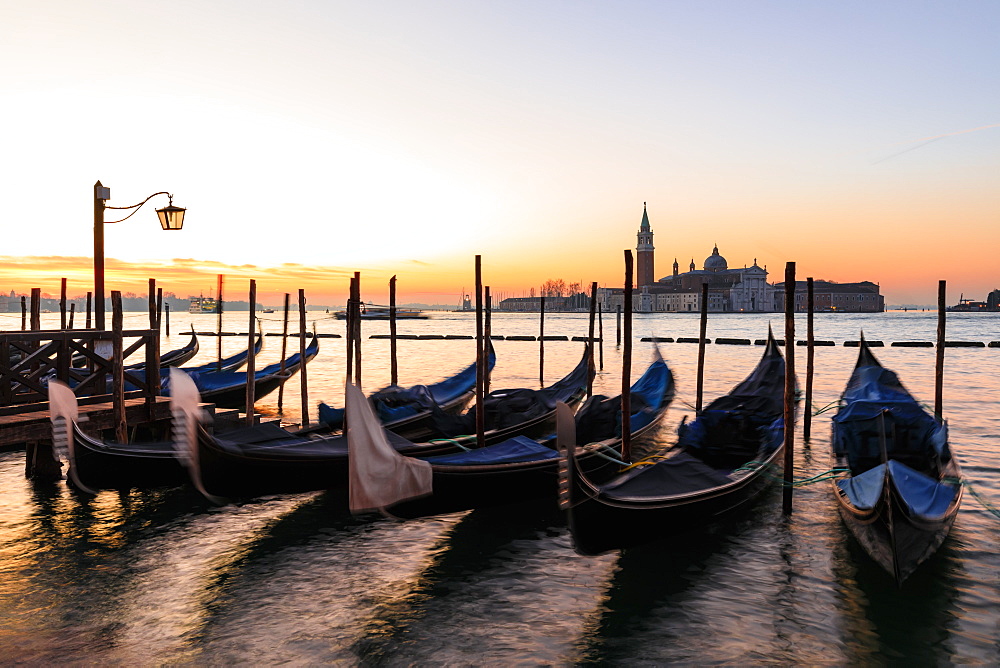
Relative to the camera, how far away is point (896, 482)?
4.73 m

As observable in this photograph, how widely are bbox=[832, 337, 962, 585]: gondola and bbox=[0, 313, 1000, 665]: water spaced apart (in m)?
0.30

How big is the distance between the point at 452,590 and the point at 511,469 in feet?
4.14

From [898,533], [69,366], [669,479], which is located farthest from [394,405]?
[898,533]

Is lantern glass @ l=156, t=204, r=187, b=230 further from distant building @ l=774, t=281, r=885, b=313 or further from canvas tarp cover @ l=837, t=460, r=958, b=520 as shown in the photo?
distant building @ l=774, t=281, r=885, b=313

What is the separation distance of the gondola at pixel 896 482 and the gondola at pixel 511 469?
196 cm

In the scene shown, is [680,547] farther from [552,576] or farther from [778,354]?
[778,354]

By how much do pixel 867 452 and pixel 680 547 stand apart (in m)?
2.13

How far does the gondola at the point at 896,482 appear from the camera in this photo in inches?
167

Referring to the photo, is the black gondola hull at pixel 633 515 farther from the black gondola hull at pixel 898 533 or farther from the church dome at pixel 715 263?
the church dome at pixel 715 263

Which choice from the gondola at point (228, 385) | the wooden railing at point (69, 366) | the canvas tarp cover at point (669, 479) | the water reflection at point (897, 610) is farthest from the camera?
the gondola at point (228, 385)

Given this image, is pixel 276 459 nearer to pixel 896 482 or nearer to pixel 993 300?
pixel 896 482

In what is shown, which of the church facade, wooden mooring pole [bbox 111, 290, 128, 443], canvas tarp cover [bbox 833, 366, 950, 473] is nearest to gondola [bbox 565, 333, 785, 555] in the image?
canvas tarp cover [bbox 833, 366, 950, 473]

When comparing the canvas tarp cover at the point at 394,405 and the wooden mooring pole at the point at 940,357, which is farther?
the wooden mooring pole at the point at 940,357

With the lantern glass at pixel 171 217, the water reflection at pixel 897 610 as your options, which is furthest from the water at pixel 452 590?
the lantern glass at pixel 171 217
